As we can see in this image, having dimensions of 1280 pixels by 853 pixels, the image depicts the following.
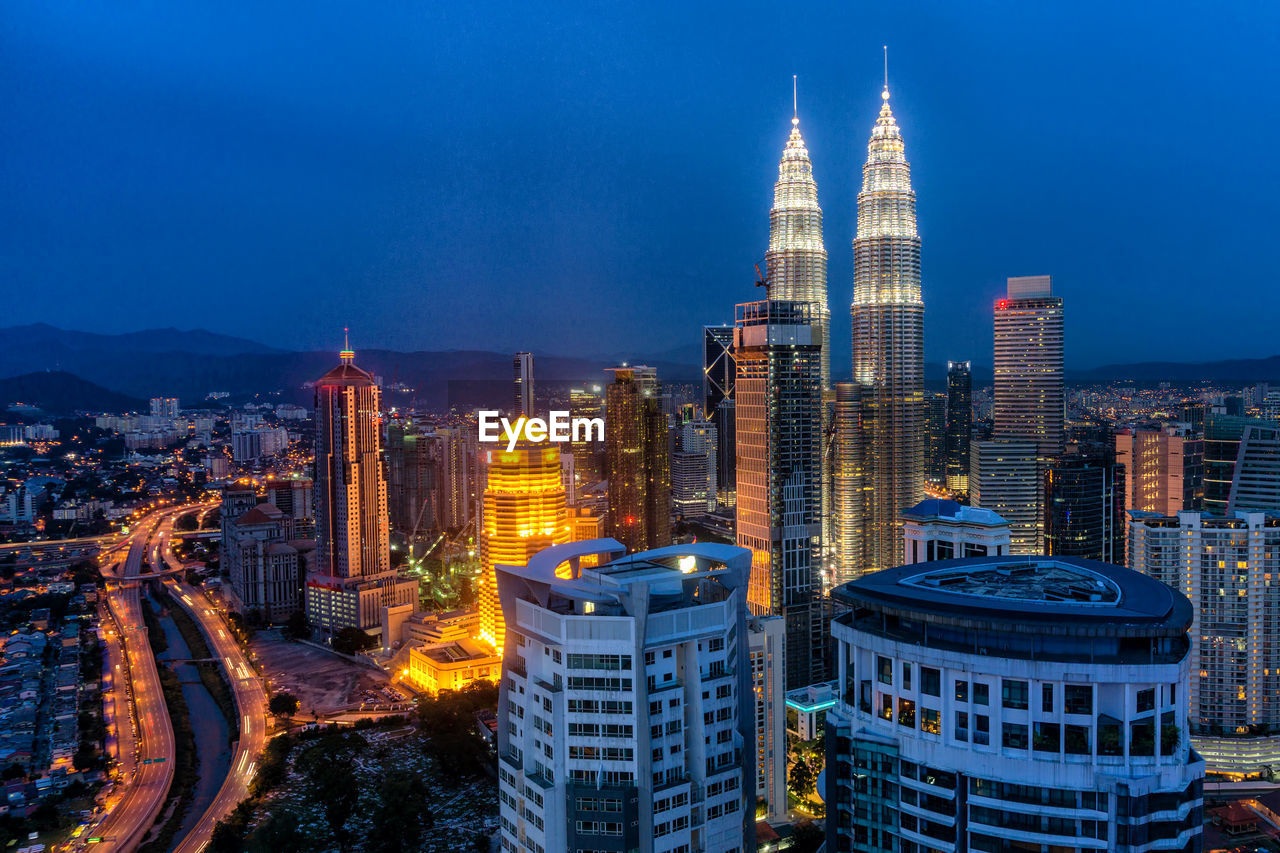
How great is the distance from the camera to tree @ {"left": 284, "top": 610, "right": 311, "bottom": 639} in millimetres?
46156

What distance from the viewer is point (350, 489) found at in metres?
49.2

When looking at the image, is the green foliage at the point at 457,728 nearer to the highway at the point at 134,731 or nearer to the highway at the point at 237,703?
the highway at the point at 237,703

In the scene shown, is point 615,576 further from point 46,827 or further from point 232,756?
point 232,756

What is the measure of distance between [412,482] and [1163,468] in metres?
49.7

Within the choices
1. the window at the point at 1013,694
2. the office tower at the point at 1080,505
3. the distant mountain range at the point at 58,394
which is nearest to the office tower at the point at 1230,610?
the office tower at the point at 1080,505

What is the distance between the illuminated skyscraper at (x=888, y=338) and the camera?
51875 mm

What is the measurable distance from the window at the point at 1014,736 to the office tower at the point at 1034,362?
47.2 m

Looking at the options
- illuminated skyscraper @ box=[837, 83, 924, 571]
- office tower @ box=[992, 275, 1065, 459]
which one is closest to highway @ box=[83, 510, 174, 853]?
illuminated skyscraper @ box=[837, 83, 924, 571]

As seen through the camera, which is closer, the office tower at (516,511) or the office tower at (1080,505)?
the office tower at (516,511)

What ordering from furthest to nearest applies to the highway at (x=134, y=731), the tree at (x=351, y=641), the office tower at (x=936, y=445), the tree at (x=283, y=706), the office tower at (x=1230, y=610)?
the office tower at (x=936, y=445) < the tree at (x=351, y=641) < the tree at (x=283, y=706) < the office tower at (x=1230, y=610) < the highway at (x=134, y=731)

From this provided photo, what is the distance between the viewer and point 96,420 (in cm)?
9769

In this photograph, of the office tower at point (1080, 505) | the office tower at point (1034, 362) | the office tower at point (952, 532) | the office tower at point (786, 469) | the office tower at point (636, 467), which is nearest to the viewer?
the office tower at point (952, 532)

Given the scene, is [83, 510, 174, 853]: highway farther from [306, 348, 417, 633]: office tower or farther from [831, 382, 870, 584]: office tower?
[831, 382, 870, 584]: office tower

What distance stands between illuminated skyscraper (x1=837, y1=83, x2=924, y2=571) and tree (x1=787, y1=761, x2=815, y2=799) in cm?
2744
